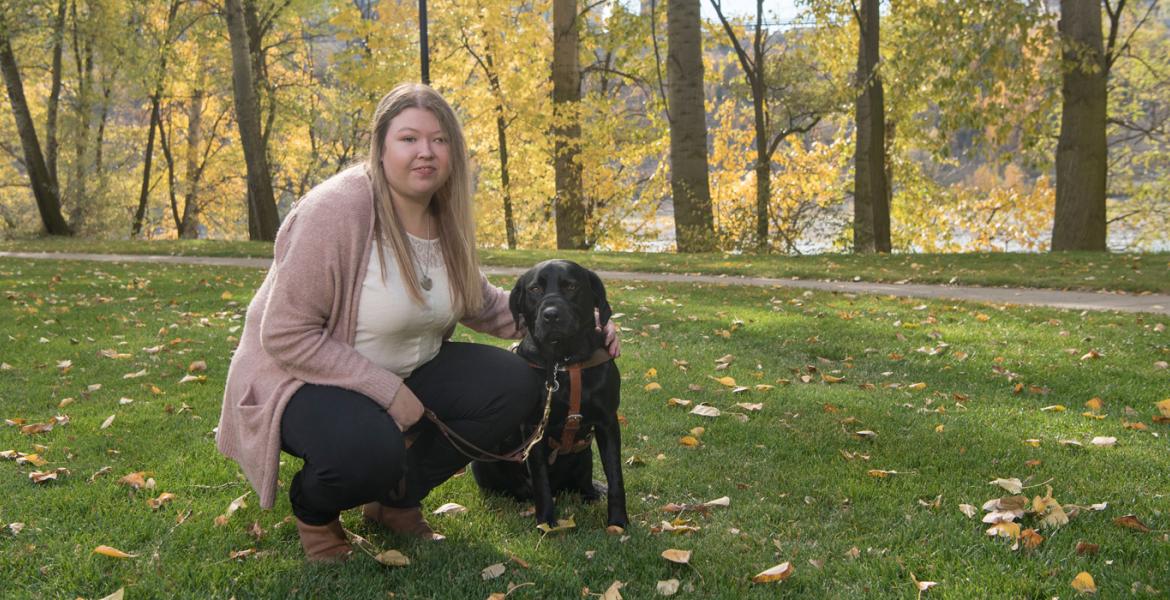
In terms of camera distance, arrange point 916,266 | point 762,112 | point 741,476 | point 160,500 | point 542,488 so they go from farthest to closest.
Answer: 1. point 762,112
2. point 916,266
3. point 741,476
4. point 160,500
5. point 542,488

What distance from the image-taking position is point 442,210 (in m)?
3.38

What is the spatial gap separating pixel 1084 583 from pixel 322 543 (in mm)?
2639

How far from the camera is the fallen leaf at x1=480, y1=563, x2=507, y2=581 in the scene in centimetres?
298

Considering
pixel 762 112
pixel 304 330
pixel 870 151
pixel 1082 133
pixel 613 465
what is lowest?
pixel 613 465

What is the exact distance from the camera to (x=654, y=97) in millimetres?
23891

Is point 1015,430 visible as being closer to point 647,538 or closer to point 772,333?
point 647,538

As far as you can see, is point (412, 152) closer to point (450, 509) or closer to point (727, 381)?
point (450, 509)

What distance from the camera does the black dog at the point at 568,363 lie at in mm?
3195

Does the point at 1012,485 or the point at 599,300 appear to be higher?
the point at 599,300

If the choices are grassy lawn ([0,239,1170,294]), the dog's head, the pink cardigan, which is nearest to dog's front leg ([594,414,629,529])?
the dog's head

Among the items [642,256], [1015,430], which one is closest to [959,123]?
[642,256]

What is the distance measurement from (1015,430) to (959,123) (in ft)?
30.0

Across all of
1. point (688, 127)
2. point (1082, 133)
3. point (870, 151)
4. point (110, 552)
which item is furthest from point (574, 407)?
point (870, 151)

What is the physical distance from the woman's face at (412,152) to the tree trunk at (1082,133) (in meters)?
12.4
